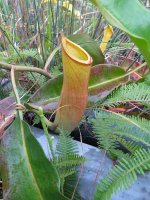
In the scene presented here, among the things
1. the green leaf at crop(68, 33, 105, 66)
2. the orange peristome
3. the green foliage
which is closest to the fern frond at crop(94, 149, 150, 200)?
the green foliage

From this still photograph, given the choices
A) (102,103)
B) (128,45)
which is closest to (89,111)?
(102,103)

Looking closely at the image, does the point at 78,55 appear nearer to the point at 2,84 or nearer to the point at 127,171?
the point at 127,171

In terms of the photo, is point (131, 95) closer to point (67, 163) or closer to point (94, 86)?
point (94, 86)

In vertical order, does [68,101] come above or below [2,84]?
above

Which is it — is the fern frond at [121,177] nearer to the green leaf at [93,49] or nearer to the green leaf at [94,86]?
the green leaf at [94,86]

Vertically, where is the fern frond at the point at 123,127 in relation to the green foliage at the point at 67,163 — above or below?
above

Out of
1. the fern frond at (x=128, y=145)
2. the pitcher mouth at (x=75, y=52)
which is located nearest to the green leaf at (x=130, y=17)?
the pitcher mouth at (x=75, y=52)

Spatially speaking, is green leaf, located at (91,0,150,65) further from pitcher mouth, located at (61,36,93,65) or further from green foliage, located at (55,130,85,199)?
green foliage, located at (55,130,85,199)
